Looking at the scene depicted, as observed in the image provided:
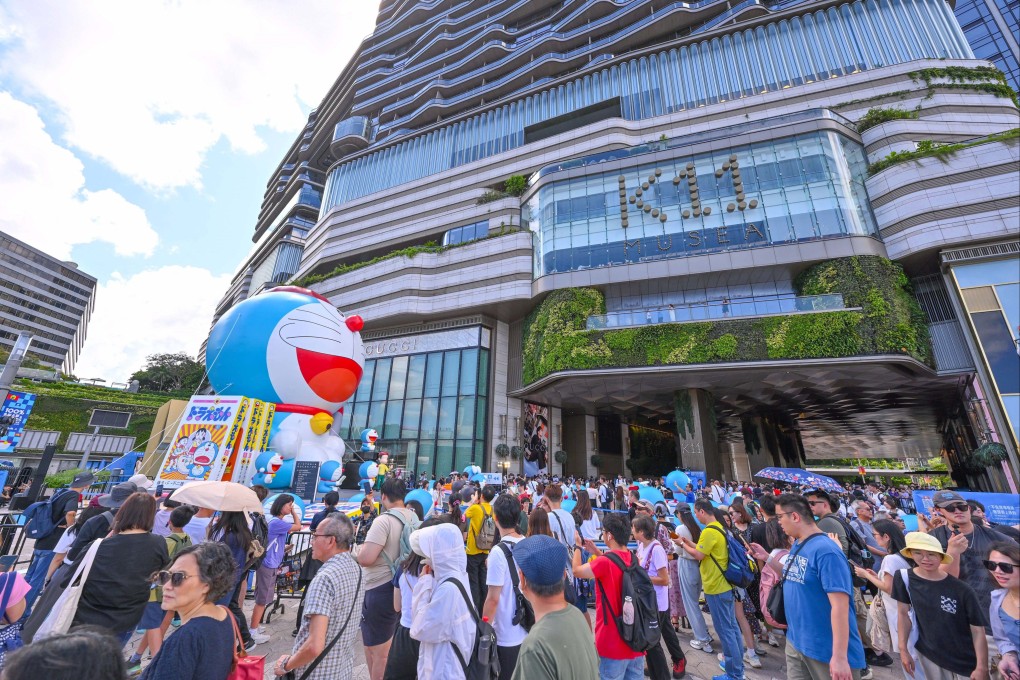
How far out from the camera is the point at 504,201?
28.2m

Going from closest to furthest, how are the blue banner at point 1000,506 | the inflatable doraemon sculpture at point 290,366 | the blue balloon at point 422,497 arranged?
the blue balloon at point 422,497 < the blue banner at point 1000,506 < the inflatable doraemon sculpture at point 290,366

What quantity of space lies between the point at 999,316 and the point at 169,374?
69861 millimetres

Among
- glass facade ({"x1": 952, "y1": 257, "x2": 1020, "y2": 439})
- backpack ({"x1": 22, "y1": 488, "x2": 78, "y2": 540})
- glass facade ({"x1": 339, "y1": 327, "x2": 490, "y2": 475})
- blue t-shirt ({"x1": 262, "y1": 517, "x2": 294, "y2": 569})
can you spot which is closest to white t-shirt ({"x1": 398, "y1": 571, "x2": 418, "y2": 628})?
blue t-shirt ({"x1": 262, "y1": 517, "x2": 294, "y2": 569})

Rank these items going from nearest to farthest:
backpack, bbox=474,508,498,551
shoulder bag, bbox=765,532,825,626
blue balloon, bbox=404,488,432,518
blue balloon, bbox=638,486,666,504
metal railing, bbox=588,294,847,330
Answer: shoulder bag, bbox=765,532,825,626 → backpack, bbox=474,508,498,551 → blue balloon, bbox=404,488,432,518 → blue balloon, bbox=638,486,666,504 → metal railing, bbox=588,294,847,330

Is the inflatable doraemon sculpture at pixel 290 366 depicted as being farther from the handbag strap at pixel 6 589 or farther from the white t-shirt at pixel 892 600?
the white t-shirt at pixel 892 600

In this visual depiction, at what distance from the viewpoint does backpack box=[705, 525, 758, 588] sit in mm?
4625

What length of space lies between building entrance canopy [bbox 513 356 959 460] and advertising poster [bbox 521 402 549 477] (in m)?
0.79

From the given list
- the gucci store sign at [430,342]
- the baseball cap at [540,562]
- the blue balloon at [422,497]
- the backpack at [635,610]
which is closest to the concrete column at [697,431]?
the gucci store sign at [430,342]

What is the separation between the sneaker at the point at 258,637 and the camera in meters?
5.04

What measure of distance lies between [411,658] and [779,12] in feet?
125

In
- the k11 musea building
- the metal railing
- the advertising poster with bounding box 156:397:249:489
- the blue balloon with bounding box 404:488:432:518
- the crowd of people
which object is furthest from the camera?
the metal railing

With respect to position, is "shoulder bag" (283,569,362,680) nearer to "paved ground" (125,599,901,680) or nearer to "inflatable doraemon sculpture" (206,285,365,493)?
"paved ground" (125,599,901,680)

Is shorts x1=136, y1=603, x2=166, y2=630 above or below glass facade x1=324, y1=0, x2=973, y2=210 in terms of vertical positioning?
below

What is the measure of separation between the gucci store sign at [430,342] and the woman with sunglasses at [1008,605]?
23805 millimetres
